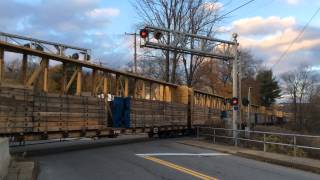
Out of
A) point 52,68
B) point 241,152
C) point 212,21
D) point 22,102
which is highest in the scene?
point 212,21

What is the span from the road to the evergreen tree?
331ft

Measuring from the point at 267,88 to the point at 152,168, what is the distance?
107407 millimetres

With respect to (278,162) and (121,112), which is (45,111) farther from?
(278,162)

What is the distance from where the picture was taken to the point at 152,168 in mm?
16719

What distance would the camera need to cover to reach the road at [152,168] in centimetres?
1492

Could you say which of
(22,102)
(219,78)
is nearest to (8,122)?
(22,102)

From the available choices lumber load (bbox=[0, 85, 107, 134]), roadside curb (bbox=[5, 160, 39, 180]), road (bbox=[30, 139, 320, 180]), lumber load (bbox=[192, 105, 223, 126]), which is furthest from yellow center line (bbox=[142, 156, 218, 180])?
lumber load (bbox=[192, 105, 223, 126])

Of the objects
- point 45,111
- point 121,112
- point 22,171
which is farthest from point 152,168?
point 121,112

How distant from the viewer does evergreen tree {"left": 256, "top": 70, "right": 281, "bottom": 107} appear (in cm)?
12031

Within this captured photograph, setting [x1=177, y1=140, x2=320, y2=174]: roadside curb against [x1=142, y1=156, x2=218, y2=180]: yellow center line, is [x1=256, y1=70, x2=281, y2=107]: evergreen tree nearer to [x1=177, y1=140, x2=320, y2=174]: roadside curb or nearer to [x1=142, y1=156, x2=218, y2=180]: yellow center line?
[x1=177, y1=140, x2=320, y2=174]: roadside curb

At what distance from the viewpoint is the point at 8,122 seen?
19.6 metres

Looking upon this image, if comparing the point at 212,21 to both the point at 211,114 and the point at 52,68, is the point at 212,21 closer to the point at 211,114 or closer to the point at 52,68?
the point at 211,114

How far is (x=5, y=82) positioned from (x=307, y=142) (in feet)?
58.4

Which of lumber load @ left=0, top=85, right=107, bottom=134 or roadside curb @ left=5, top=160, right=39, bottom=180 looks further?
lumber load @ left=0, top=85, right=107, bottom=134
